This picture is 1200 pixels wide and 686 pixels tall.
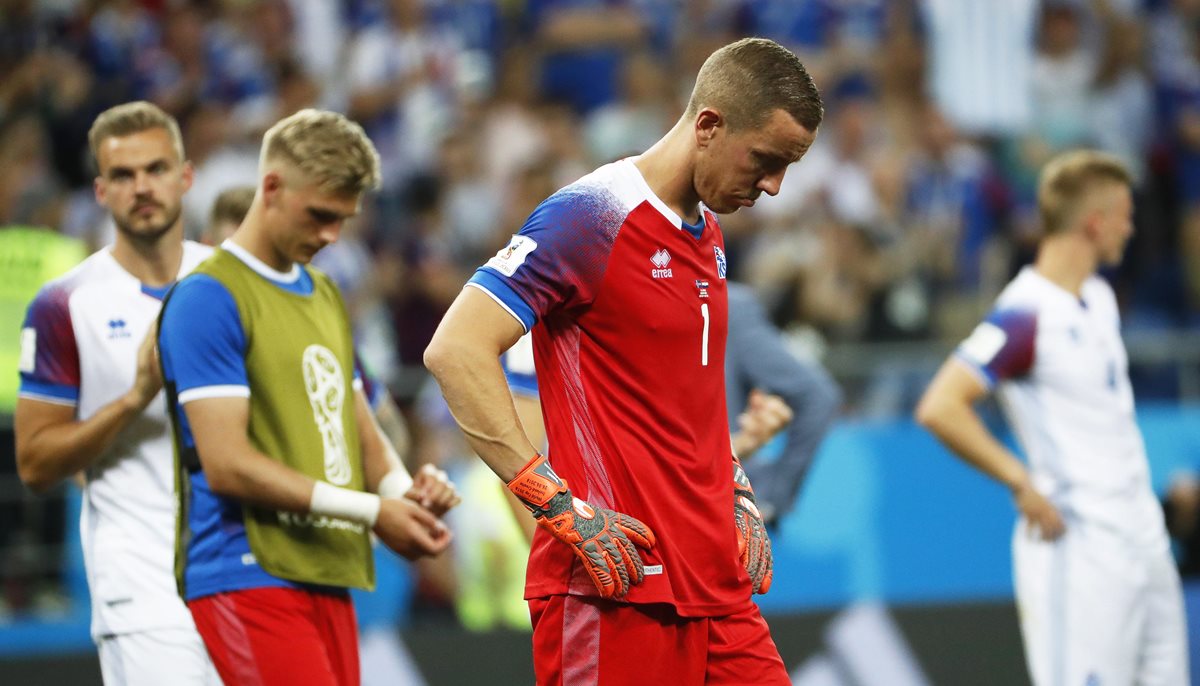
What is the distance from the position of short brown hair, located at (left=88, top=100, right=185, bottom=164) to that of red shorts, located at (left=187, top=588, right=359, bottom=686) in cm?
177

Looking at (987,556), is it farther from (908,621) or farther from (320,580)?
(320,580)

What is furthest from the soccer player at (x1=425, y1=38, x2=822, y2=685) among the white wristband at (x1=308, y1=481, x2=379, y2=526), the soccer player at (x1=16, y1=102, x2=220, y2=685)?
the soccer player at (x1=16, y1=102, x2=220, y2=685)

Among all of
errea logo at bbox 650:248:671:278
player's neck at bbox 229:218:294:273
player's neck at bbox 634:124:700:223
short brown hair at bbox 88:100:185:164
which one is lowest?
errea logo at bbox 650:248:671:278

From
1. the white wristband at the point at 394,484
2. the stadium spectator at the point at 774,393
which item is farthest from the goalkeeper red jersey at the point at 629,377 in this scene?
the stadium spectator at the point at 774,393

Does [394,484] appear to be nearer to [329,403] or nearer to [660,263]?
[329,403]

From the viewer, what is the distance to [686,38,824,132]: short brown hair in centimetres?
428

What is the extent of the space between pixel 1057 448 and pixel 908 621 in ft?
5.70

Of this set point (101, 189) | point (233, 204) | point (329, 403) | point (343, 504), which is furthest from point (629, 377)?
point (233, 204)

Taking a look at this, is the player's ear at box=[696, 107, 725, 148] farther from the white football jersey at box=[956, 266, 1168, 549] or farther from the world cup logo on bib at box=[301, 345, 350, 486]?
the white football jersey at box=[956, 266, 1168, 549]

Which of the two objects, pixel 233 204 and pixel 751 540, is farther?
pixel 233 204

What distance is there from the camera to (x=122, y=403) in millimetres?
5293

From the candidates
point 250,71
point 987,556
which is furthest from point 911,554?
point 250,71

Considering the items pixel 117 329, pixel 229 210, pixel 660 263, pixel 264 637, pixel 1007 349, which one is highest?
pixel 229 210

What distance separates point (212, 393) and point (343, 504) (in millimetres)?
524
